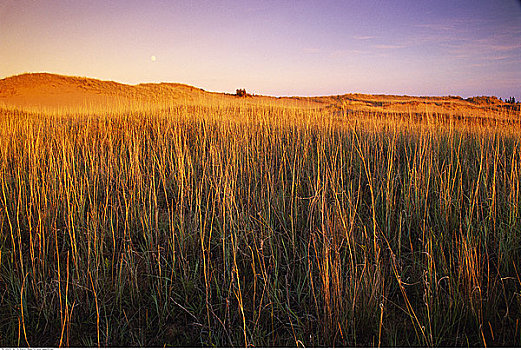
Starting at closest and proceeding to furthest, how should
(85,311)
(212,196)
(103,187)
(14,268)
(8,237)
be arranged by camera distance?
1. (85,311)
2. (14,268)
3. (8,237)
4. (212,196)
5. (103,187)

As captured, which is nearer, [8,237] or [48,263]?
[48,263]

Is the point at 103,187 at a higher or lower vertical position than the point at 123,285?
higher

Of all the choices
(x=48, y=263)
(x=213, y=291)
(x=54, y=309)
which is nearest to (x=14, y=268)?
(x=48, y=263)

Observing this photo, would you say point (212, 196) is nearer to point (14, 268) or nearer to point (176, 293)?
point (176, 293)

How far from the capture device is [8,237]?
2.38 metres

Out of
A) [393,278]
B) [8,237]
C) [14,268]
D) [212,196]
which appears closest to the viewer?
[393,278]

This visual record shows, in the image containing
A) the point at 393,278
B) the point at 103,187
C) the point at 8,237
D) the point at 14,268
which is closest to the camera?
the point at 393,278

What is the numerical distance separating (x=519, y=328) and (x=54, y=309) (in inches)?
97.5

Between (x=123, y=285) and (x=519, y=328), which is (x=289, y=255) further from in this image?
(x=519, y=328)

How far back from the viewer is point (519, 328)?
1469 mm

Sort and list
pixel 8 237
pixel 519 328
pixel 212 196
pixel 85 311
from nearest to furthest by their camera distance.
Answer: pixel 519 328 → pixel 85 311 → pixel 8 237 → pixel 212 196

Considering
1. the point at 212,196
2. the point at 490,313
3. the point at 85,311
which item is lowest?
the point at 85,311

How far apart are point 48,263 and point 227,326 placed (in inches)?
56.2

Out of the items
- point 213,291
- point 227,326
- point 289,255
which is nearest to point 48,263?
point 213,291
